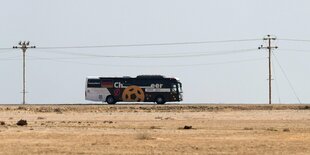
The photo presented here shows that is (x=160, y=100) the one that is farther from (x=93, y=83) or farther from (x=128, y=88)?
(x=93, y=83)

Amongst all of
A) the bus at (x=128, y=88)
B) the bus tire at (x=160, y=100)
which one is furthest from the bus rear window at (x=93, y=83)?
the bus tire at (x=160, y=100)

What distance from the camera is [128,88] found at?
4296 inches

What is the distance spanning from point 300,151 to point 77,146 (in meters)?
10.3

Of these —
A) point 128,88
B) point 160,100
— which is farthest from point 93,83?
point 160,100

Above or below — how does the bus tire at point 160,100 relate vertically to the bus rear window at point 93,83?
below

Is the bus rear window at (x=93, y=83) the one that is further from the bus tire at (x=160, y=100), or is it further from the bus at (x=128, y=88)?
the bus tire at (x=160, y=100)

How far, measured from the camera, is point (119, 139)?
4603 cm

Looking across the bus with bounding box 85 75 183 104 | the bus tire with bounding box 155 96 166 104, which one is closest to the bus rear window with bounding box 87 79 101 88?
the bus with bounding box 85 75 183 104

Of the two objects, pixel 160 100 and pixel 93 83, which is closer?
pixel 93 83

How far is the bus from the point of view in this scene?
4289 inches

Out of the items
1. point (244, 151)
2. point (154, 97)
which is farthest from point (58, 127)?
point (154, 97)

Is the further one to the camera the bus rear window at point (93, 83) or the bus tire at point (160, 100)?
the bus tire at point (160, 100)

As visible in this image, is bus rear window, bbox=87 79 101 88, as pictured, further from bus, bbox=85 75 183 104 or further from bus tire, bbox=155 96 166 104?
bus tire, bbox=155 96 166 104

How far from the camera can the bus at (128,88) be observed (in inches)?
4289
